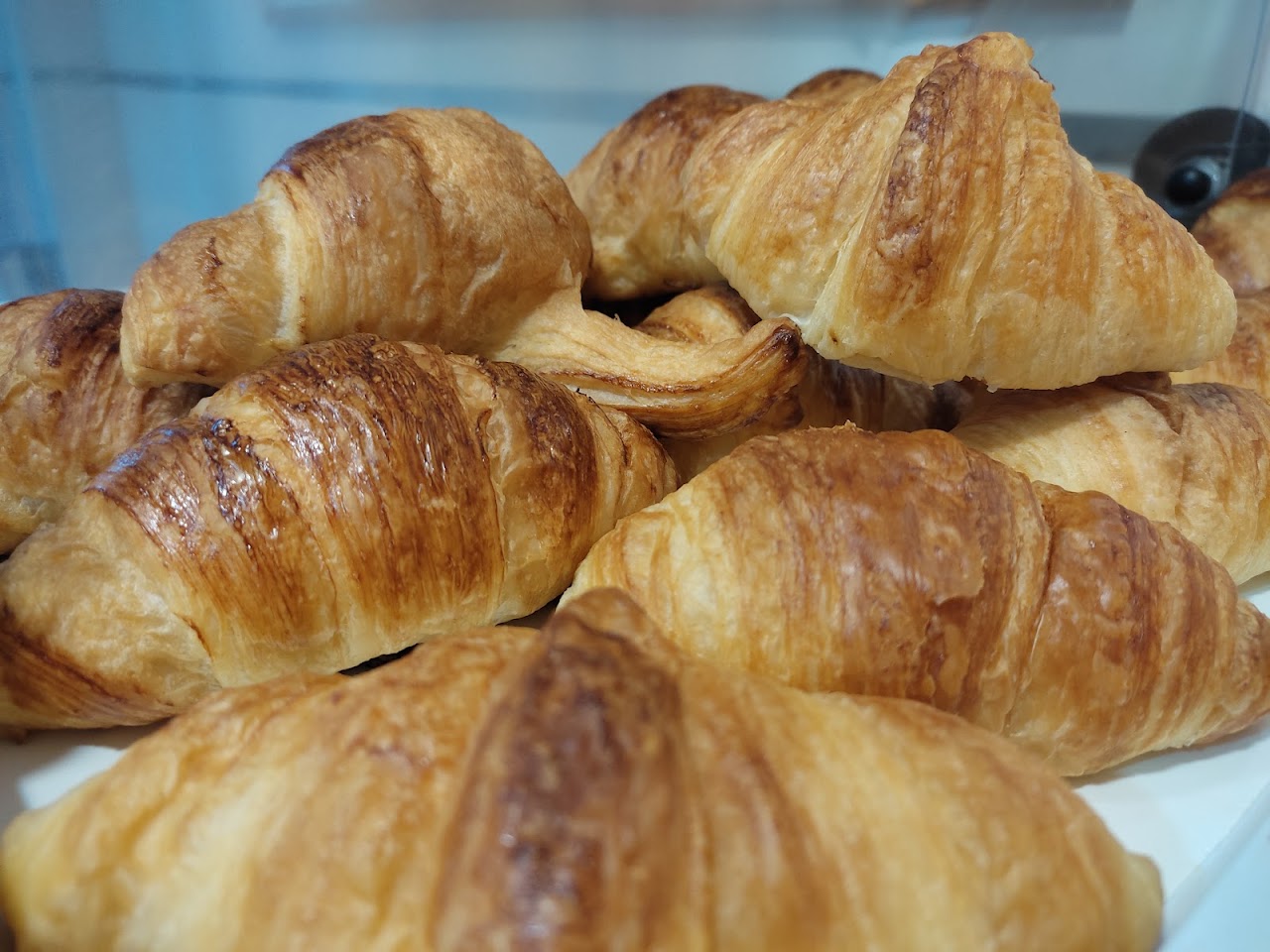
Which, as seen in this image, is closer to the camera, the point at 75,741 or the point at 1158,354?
the point at 75,741

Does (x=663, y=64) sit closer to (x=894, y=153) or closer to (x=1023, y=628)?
(x=894, y=153)

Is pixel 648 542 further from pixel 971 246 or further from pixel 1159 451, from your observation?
pixel 1159 451

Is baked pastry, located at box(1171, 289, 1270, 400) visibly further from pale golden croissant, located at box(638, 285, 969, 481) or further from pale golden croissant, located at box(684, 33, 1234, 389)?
pale golden croissant, located at box(638, 285, 969, 481)

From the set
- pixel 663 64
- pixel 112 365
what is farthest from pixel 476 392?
pixel 663 64

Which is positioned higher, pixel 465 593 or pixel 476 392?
pixel 476 392

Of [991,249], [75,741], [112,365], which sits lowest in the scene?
[75,741]

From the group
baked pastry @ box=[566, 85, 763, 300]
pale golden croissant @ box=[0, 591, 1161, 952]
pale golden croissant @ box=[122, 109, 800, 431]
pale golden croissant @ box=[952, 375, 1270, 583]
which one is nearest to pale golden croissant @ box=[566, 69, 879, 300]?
baked pastry @ box=[566, 85, 763, 300]

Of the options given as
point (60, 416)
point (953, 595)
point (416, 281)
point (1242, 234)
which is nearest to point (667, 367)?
point (416, 281)

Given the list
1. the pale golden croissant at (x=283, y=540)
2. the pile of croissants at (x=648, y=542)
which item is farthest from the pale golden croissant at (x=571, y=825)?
the pale golden croissant at (x=283, y=540)
